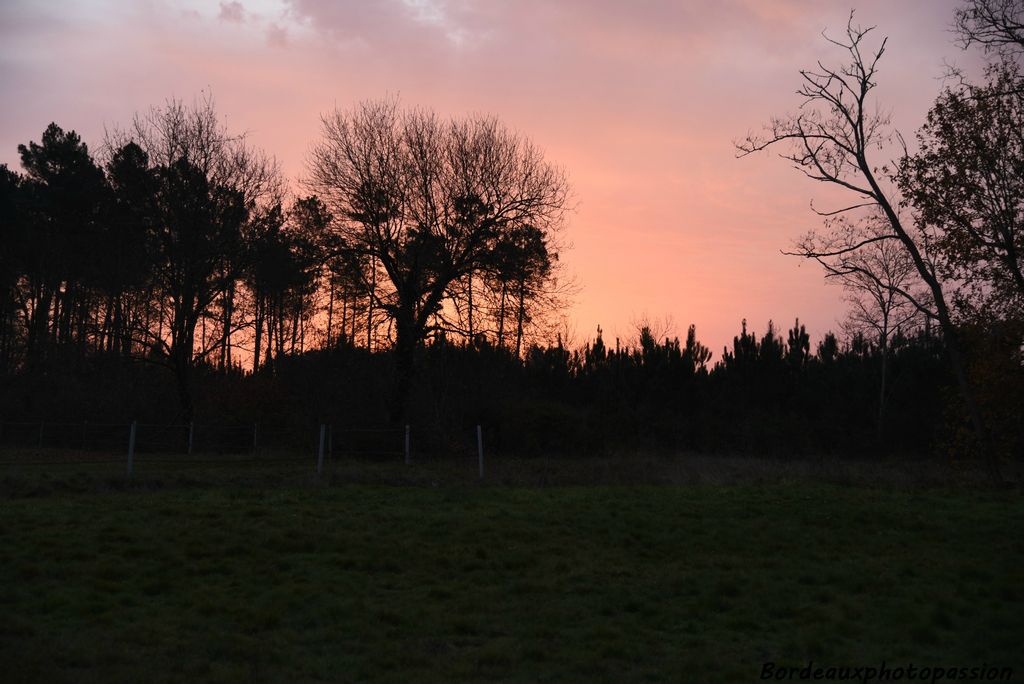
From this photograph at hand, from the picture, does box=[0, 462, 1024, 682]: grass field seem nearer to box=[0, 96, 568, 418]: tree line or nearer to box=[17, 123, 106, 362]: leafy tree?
box=[0, 96, 568, 418]: tree line

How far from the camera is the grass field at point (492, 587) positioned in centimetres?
727

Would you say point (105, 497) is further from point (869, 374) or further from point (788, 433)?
point (869, 374)

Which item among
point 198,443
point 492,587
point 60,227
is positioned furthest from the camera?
point 60,227

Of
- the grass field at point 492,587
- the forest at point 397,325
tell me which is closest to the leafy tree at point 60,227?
the forest at point 397,325

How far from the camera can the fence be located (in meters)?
25.6

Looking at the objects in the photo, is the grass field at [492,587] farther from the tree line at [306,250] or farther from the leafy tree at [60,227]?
the leafy tree at [60,227]

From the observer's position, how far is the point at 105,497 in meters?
16.2

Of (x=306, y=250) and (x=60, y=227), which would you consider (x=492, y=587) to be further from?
(x=60, y=227)

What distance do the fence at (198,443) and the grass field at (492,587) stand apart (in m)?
9.38

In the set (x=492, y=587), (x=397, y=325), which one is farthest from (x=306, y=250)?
(x=492, y=587)

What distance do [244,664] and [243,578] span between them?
3.38 meters

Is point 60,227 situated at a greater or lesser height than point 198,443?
greater

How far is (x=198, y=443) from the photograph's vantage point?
27844mm

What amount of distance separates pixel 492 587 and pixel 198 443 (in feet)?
67.1
